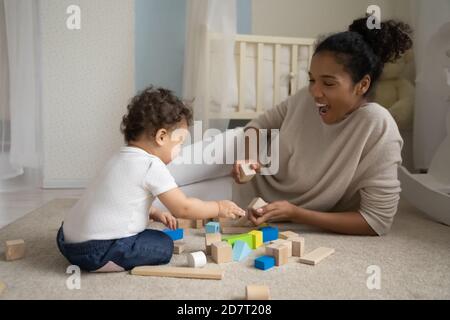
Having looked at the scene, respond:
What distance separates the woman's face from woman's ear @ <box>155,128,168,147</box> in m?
0.48

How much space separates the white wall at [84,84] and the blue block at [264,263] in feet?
4.89

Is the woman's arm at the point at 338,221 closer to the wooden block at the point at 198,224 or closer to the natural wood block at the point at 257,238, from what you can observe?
the natural wood block at the point at 257,238

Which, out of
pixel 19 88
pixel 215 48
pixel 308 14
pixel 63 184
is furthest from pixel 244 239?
pixel 308 14

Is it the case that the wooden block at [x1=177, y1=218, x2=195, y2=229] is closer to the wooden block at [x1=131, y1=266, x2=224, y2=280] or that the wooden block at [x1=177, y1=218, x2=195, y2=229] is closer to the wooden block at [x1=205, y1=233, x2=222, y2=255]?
the wooden block at [x1=205, y1=233, x2=222, y2=255]

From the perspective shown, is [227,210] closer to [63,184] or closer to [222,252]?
[222,252]

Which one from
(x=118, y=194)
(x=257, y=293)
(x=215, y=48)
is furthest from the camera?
(x=215, y=48)

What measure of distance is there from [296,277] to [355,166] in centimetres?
44

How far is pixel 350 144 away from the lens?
3.97 feet

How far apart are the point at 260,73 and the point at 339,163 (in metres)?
1.01

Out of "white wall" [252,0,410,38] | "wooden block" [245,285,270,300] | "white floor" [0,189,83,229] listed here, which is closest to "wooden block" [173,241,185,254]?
"wooden block" [245,285,270,300]

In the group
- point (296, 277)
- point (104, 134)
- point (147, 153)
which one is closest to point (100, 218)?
point (147, 153)

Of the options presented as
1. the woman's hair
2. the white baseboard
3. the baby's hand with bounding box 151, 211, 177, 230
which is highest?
the woman's hair

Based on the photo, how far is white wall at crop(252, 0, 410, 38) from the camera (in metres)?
2.52
